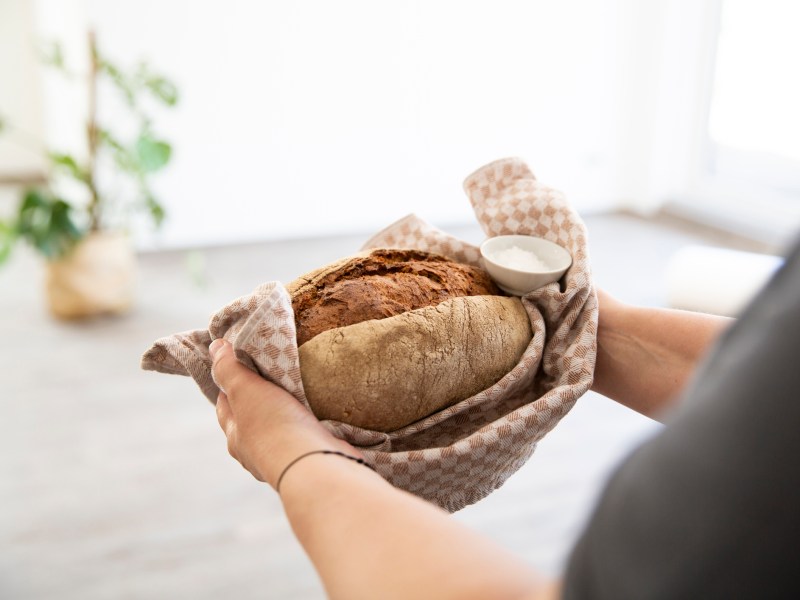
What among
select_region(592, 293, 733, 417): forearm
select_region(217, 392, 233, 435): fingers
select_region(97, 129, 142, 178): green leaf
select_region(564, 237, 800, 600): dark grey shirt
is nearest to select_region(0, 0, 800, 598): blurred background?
select_region(97, 129, 142, 178): green leaf

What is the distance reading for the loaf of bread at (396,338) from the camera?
2.47 feet

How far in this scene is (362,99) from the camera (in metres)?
4.19

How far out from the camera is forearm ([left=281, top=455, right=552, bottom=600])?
469 millimetres

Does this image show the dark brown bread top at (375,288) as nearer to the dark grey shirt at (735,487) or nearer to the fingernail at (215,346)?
the fingernail at (215,346)

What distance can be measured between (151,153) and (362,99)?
59.2 inches

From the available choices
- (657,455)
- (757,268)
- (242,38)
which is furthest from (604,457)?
(242,38)

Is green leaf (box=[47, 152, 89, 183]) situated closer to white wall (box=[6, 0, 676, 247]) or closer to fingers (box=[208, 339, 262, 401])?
white wall (box=[6, 0, 676, 247])

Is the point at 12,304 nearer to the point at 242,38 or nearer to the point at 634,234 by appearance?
the point at 242,38

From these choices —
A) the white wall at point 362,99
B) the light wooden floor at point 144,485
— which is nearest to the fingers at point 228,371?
the light wooden floor at point 144,485

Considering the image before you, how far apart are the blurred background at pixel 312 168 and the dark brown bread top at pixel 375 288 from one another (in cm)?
125

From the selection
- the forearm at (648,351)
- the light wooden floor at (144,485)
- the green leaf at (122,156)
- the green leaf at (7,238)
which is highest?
the forearm at (648,351)

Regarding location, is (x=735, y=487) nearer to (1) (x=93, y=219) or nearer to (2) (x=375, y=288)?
(2) (x=375, y=288)

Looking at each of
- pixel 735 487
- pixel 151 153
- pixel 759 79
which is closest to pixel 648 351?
pixel 735 487

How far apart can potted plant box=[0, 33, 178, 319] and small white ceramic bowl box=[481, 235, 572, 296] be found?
242 centimetres
